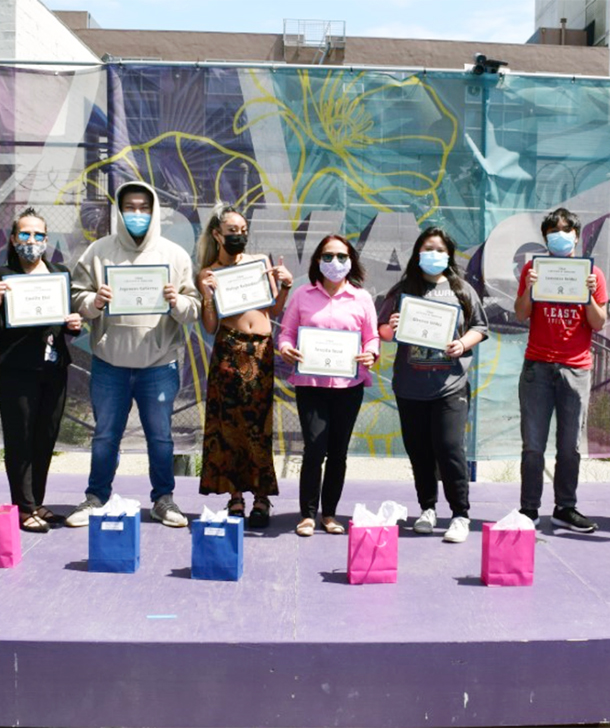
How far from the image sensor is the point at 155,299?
4457 millimetres

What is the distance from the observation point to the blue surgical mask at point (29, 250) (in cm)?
442

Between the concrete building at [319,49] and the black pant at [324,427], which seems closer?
the black pant at [324,427]

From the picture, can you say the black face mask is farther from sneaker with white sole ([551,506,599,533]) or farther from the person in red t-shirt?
sneaker with white sole ([551,506,599,533])

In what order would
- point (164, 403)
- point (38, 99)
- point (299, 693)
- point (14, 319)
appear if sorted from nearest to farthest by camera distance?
1. point (299, 693)
2. point (14, 319)
3. point (164, 403)
4. point (38, 99)

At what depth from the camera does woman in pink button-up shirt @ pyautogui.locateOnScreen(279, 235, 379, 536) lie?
447 cm

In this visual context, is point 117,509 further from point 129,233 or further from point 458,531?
point 458,531

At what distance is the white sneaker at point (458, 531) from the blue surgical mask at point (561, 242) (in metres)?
1.39

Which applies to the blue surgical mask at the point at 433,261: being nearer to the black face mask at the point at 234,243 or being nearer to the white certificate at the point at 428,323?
the white certificate at the point at 428,323

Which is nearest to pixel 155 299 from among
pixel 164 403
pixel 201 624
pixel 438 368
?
pixel 164 403

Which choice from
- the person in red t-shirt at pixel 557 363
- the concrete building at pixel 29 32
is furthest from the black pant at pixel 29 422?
the concrete building at pixel 29 32

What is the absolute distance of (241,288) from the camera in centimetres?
448

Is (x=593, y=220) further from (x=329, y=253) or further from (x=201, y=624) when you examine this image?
(x=201, y=624)

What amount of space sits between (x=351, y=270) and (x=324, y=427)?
780mm

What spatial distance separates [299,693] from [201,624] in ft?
1.52
